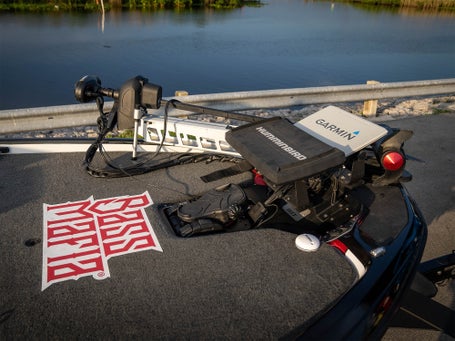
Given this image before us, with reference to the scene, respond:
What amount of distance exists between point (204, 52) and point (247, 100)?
9013mm

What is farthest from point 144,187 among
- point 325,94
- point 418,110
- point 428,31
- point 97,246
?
point 428,31

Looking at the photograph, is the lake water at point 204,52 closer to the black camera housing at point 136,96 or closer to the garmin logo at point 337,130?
the black camera housing at point 136,96

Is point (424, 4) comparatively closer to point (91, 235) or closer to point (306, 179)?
point (306, 179)

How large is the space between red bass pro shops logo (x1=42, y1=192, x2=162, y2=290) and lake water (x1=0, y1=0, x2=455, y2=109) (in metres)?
7.26

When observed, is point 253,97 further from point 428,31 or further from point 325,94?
point 428,31

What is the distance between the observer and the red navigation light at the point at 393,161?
265 cm

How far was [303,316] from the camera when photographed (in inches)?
74.7

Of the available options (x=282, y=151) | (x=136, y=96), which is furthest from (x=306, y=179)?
(x=136, y=96)

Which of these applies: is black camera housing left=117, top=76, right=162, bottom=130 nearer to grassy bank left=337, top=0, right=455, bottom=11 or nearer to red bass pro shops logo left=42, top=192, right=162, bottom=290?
red bass pro shops logo left=42, top=192, right=162, bottom=290

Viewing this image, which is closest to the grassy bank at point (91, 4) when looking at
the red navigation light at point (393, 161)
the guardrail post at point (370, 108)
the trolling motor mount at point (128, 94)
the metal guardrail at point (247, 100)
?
the guardrail post at point (370, 108)

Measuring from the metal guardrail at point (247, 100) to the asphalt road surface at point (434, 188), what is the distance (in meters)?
0.57

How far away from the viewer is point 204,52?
14.6 m

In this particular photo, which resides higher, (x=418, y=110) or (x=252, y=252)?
(x=252, y=252)

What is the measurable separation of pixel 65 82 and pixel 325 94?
6949 mm
